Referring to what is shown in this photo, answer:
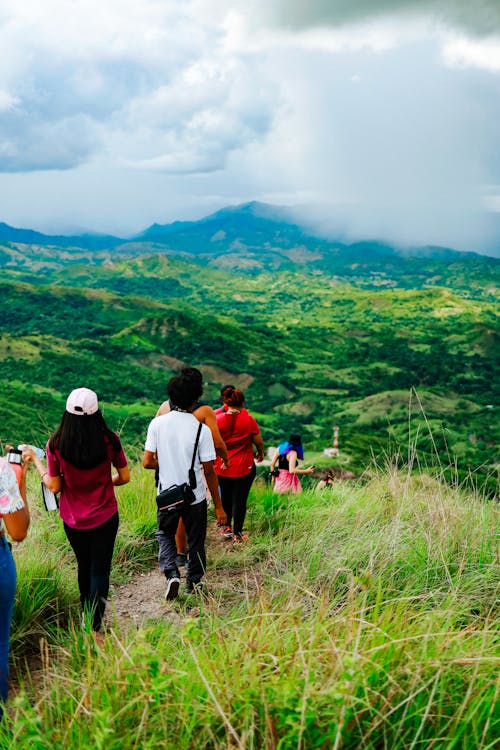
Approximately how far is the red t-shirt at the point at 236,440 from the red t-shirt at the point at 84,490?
5.98 ft

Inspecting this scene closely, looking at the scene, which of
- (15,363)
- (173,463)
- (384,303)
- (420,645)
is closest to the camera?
(420,645)

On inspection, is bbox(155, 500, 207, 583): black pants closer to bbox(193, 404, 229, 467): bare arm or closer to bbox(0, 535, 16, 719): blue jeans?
bbox(193, 404, 229, 467): bare arm

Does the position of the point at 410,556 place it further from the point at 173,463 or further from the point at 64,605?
the point at 64,605

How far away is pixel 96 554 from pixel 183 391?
111cm

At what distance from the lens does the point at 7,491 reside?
268 cm

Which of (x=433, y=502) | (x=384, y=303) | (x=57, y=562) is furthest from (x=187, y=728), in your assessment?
(x=384, y=303)

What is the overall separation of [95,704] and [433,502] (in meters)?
3.03

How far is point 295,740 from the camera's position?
202 cm

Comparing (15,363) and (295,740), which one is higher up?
(295,740)

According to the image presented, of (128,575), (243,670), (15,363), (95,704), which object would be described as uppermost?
(243,670)

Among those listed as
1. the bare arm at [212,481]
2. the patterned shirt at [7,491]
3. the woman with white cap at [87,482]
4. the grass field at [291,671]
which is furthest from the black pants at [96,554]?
the patterned shirt at [7,491]

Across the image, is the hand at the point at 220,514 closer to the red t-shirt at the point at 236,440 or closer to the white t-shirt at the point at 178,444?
the white t-shirt at the point at 178,444

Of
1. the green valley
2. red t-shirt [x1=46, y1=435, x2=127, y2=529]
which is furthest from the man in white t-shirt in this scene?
the green valley

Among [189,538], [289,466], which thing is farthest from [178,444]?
[289,466]
